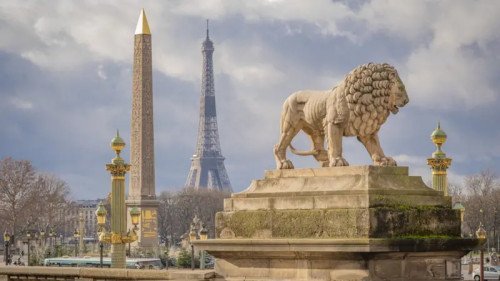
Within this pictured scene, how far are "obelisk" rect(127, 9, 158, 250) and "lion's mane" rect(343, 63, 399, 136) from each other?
5929 cm

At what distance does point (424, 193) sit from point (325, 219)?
127cm

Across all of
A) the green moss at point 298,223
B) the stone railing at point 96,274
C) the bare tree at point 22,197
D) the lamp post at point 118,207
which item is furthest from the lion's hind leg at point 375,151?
the bare tree at point 22,197

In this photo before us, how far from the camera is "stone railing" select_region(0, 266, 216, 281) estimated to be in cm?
1503

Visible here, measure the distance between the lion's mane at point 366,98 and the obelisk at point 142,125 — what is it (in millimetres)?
59286

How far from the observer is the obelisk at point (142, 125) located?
7519cm

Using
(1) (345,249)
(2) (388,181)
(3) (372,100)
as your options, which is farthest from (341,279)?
(3) (372,100)

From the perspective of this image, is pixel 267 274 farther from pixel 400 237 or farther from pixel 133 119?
pixel 133 119

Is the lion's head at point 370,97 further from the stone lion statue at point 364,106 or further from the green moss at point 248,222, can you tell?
the green moss at point 248,222

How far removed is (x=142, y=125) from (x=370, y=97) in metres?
63.0

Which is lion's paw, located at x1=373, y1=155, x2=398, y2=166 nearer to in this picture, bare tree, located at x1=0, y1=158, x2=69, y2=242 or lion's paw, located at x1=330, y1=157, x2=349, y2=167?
lion's paw, located at x1=330, y1=157, x2=349, y2=167

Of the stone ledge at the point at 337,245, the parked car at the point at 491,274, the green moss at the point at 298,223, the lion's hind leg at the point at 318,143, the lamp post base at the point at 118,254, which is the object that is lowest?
the parked car at the point at 491,274

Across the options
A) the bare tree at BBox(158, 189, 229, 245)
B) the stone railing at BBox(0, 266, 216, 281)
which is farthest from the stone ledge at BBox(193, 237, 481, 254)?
the bare tree at BBox(158, 189, 229, 245)

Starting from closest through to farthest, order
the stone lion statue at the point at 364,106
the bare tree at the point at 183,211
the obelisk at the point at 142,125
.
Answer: the stone lion statue at the point at 364,106
the obelisk at the point at 142,125
the bare tree at the point at 183,211

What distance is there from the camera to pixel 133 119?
254ft
